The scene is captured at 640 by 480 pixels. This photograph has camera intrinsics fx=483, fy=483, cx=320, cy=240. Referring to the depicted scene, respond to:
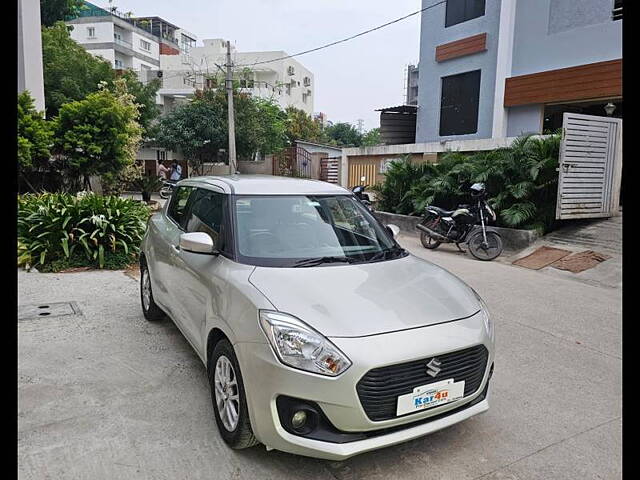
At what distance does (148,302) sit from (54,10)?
2340 cm

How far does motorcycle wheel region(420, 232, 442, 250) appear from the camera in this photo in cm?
941

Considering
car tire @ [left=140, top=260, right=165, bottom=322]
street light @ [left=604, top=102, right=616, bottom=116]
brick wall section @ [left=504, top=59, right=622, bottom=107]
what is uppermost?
brick wall section @ [left=504, top=59, right=622, bottom=107]

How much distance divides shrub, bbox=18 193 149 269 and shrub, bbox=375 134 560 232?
618 cm

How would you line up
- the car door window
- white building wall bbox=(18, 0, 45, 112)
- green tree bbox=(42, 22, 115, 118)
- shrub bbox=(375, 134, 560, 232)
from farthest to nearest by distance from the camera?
1. green tree bbox=(42, 22, 115, 118)
2. white building wall bbox=(18, 0, 45, 112)
3. shrub bbox=(375, 134, 560, 232)
4. the car door window

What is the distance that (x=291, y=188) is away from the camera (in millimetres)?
3754

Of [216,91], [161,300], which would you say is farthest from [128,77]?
[161,300]

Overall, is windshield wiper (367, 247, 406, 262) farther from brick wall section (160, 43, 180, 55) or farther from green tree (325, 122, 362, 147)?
brick wall section (160, 43, 180, 55)

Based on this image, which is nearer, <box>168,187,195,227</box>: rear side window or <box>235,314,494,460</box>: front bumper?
<box>235,314,494,460</box>: front bumper

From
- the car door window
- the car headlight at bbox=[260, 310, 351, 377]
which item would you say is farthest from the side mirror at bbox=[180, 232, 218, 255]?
the car headlight at bbox=[260, 310, 351, 377]

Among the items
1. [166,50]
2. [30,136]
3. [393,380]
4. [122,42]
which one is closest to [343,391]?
[393,380]

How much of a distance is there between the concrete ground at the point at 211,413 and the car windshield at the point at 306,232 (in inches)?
44.3

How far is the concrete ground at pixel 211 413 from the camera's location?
2.57 meters

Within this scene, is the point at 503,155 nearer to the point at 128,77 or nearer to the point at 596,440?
the point at 596,440

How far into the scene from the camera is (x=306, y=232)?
11.2 feet
